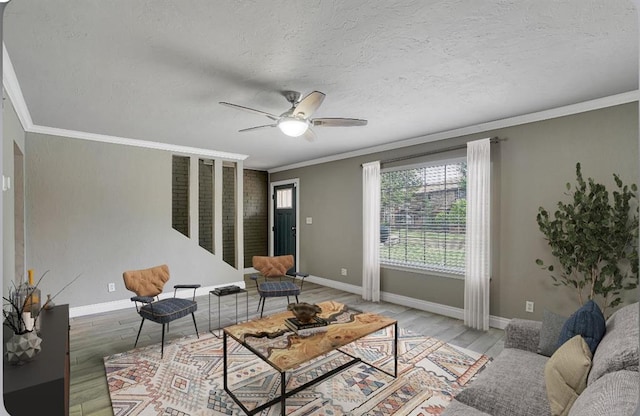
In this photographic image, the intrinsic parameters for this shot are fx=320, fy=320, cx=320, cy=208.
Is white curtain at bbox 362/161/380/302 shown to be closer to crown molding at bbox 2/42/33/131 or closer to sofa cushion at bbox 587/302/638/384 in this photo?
sofa cushion at bbox 587/302/638/384

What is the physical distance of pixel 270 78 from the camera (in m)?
2.62

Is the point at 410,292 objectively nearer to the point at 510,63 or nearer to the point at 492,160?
the point at 492,160

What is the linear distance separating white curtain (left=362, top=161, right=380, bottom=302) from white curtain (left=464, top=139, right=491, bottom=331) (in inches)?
55.2

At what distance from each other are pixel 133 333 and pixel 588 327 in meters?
4.19

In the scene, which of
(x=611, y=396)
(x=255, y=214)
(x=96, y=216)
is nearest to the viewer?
(x=611, y=396)

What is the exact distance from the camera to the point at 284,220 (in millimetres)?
7172

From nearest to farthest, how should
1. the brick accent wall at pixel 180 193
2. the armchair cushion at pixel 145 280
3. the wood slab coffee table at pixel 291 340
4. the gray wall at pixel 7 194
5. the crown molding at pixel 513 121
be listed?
1. the wood slab coffee table at pixel 291 340
2. the gray wall at pixel 7 194
3. the crown molding at pixel 513 121
4. the armchair cushion at pixel 145 280
5. the brick accent wall at pixel 180 193

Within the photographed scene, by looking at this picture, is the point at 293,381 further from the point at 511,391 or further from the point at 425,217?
the point at 425,217

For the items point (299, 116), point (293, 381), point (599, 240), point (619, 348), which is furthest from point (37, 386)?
point (599, 240)

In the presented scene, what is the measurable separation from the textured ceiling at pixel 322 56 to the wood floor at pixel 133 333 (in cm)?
247

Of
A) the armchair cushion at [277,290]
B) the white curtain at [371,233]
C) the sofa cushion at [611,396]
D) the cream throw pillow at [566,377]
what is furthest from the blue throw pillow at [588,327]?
the white curtain at [371,233]

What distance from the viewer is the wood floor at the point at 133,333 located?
251 cm

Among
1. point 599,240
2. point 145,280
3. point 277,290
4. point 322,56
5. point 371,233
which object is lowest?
point 277,290

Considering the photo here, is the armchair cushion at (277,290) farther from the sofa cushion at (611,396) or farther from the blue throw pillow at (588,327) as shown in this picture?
the sofa cushion at (611,396)
